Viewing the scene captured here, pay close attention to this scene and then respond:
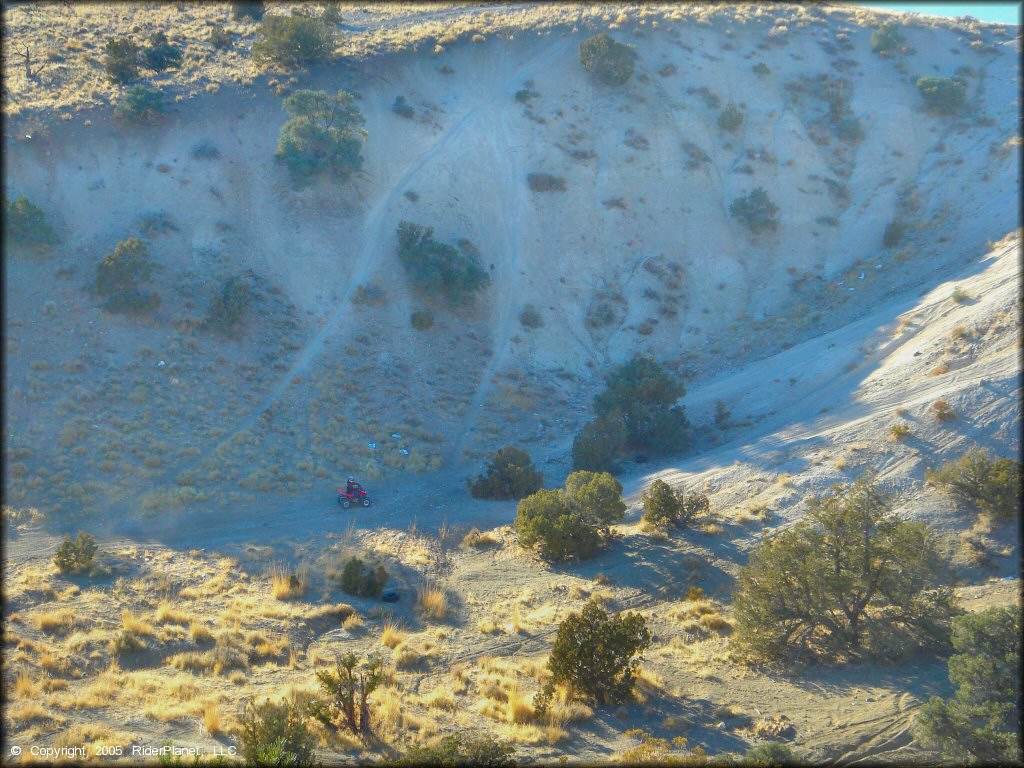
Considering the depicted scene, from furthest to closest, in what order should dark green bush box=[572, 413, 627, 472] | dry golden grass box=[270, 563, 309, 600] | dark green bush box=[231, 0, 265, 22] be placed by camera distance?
1. dark green bush box=[231, 0, 265, 22]
2. dark green bush box=[572, 413, 627, 472]
3. dry golden grass box=[270, 563, 309, 600]

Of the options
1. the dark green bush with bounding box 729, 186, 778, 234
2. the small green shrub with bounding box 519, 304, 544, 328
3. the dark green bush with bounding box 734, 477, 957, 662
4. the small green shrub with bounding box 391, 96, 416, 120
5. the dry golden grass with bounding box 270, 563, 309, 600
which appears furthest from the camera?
the small green shrub with bounding box 391, 96, 416, 120

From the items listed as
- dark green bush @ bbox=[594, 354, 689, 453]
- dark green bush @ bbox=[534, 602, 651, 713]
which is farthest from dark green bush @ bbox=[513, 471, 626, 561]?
dark green bush @ bbox=[594, 354, 689, 453]

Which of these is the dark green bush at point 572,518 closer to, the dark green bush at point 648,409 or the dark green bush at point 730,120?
the dark green bush at point 648,409

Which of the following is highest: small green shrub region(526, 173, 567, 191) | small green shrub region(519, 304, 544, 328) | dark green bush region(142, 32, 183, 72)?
dark green bush region(142, 32, 183, 72)

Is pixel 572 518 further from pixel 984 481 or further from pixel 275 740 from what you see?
pixel 275 740

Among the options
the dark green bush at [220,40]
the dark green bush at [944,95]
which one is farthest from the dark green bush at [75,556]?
the dark green bush at [944,95]

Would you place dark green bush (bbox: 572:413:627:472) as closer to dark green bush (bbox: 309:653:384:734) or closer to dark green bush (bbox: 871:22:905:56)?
dark green bush (bbox: 309:653:384:734)

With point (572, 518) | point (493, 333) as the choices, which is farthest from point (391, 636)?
point (493, 333)
